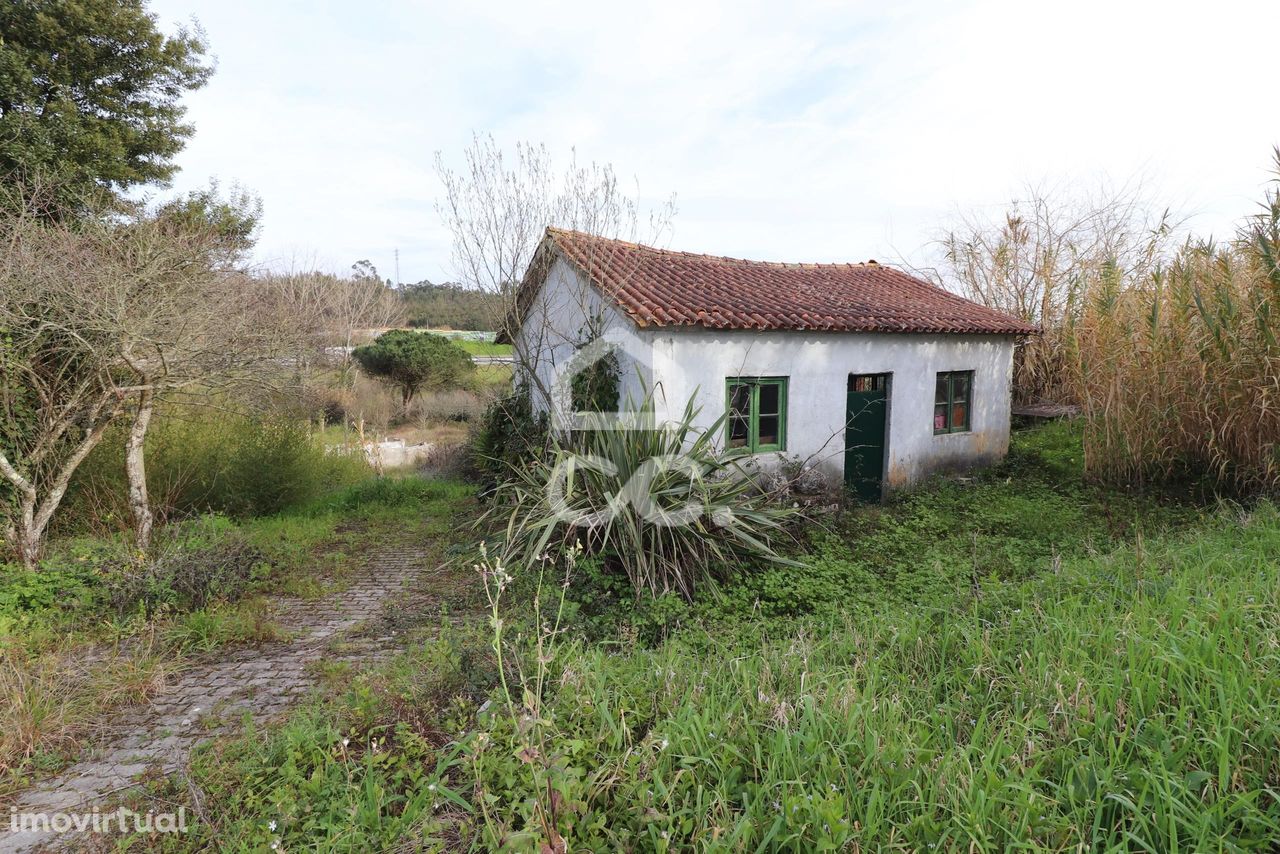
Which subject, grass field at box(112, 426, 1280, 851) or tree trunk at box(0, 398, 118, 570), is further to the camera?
tree trunk at box(0, 398, 118, 570)

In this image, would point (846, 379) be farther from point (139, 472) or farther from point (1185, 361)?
point (139, 472)

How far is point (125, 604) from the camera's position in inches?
207

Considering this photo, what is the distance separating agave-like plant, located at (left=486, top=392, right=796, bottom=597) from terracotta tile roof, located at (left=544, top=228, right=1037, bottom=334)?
2235 mm

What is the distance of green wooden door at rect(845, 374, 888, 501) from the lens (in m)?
10.2

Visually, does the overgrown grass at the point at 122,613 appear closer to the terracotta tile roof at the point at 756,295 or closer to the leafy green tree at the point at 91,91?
the terracotta tile roof at the point at 756,295

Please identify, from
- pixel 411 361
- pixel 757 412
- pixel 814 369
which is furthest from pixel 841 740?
pixel 411 361

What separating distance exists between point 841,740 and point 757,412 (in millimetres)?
6819

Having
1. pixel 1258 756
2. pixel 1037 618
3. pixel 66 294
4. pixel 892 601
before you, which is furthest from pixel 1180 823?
pixel 66 294

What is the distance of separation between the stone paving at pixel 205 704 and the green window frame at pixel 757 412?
5223mm

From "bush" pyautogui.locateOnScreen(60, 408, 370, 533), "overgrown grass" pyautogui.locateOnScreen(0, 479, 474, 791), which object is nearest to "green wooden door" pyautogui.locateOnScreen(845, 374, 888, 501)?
"overgrown grass" pyautogui.locateOnScreen(0, 479, 474, 791)

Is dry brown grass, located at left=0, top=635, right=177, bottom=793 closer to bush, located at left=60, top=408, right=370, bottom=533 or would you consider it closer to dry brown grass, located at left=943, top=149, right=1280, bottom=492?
bush, located at left=60, top=408, right=370, bottom=533

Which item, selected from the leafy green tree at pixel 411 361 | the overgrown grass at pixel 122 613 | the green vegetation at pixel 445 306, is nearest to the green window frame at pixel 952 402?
the green vegetation at pixel 445 306

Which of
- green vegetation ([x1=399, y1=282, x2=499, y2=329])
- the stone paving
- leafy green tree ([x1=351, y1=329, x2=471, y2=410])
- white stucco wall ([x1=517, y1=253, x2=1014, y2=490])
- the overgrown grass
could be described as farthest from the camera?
leafy green tree ([x1=351, y1=329, x2=471, y2=410])

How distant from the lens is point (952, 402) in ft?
36.7
